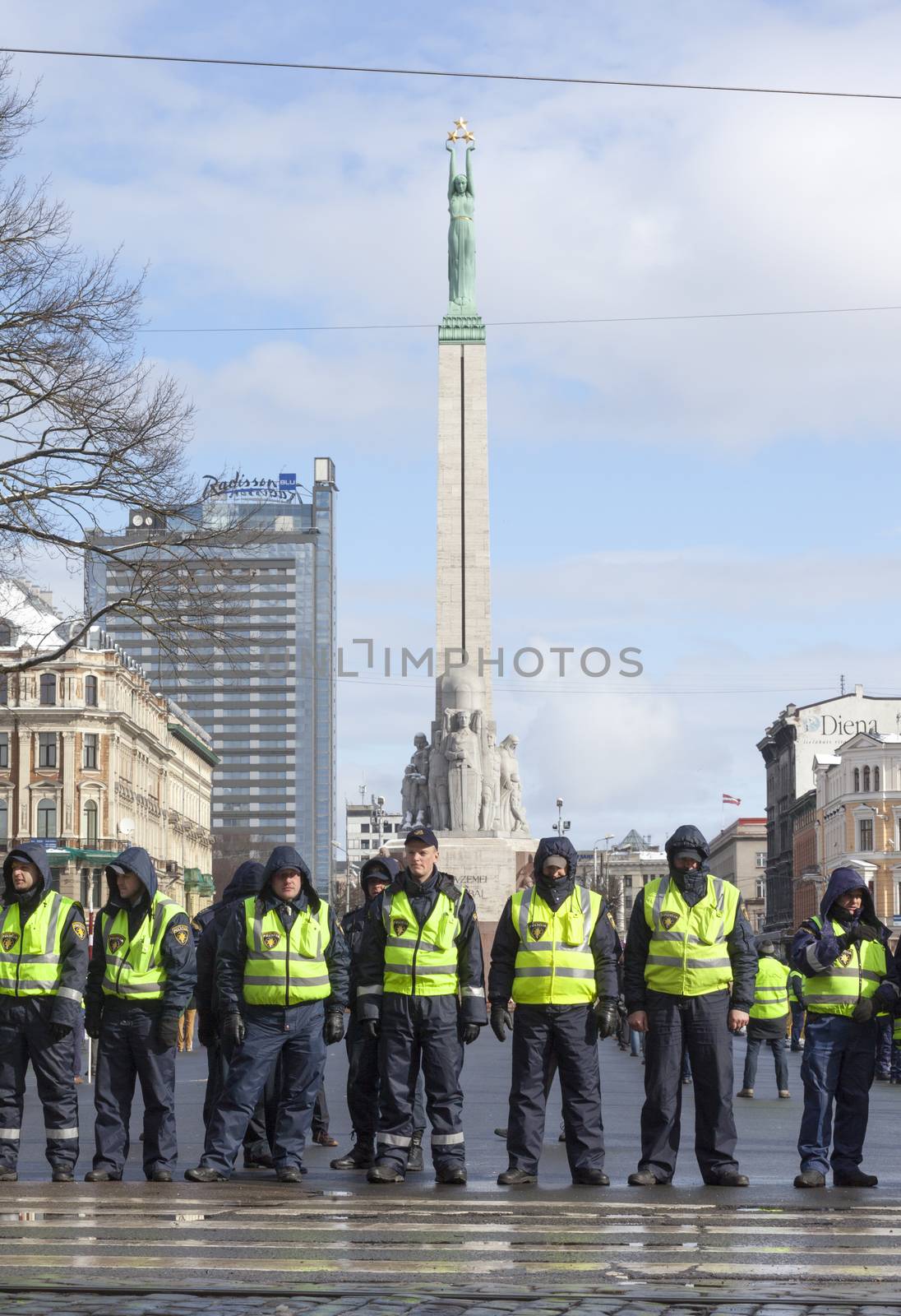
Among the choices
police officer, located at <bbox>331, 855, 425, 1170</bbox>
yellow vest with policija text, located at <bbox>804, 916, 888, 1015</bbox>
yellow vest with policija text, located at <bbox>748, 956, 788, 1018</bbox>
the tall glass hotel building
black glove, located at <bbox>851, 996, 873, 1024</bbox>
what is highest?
the tall glass hotel building

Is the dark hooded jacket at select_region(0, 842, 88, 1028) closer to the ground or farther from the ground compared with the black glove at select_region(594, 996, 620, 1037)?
farther from the ground

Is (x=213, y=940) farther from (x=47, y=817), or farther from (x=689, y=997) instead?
(x=47, y=817)

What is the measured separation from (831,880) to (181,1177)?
3.94 metres

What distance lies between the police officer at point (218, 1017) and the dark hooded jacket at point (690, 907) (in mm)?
2123

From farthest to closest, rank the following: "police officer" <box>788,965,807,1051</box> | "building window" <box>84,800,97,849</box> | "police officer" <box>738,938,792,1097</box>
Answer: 1. "building window" <box>84,800,97,849</box>
2. "police officer" <box>738,938,792,1097</box>
3. "police officer" <box>788,965,807,1051</box>

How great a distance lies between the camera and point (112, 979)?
11.2m

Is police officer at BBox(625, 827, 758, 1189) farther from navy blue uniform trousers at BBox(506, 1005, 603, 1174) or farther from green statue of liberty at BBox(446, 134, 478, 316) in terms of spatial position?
green statue of liberty at BBox(446, 134, 478, 316)

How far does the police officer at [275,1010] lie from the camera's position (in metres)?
10.9

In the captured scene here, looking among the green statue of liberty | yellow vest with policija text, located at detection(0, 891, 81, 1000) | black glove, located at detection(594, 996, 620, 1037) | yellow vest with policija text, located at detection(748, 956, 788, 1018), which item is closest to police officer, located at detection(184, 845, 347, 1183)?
yellow vest with policija text, located at detection(0, 891, 81, 1000)

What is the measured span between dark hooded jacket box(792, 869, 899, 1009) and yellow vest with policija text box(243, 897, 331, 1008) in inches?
104

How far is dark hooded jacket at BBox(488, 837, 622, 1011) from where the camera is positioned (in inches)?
436

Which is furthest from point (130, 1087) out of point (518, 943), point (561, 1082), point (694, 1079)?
point (694, 1079)

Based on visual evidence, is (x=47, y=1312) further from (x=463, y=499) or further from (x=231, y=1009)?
(x=463, y=499)

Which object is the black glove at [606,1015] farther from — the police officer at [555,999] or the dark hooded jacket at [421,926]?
the dark hooded jacket at [421,926]
